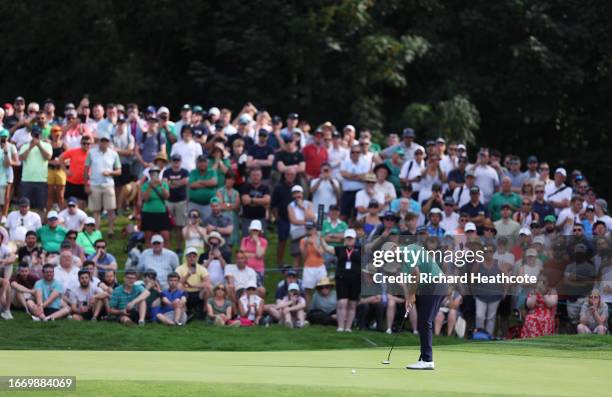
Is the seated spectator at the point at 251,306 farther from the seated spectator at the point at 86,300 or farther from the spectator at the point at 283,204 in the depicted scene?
the spectator at the point at 283,204

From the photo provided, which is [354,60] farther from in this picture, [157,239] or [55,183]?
[157,239]

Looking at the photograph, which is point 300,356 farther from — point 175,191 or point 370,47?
point 370,47

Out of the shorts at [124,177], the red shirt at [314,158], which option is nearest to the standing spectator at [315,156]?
the red shirt at [314,158]

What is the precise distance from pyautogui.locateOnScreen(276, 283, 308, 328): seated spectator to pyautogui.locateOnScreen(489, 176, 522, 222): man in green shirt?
14.2ft


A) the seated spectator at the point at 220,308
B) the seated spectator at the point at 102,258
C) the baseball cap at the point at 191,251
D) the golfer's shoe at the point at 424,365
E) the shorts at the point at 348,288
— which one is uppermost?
the baseball cap at the point at 191,251

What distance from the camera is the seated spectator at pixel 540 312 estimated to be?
22.4 m

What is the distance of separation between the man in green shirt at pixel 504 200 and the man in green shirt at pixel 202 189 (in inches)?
196

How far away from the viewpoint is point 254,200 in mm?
25578

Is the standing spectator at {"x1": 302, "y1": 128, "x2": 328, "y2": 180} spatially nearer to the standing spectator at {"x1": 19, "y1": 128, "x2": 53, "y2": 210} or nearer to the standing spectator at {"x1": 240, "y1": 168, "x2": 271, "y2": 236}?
the standing spectator at {"x1": 240, "y1": 168, "x2": 271, "y2": 236}

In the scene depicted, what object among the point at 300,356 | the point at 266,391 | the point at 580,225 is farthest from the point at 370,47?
the point at 266,391

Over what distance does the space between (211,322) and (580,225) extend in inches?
247

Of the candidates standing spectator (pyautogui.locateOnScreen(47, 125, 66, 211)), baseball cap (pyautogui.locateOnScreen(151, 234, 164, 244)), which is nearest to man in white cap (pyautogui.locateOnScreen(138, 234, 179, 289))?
baseball cap (pyautogui.locateOnScreen(151, 234, 164, 244))

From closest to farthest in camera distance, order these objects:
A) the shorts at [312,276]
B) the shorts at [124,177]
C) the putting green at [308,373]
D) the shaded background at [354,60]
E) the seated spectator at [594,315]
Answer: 1. the putting green at [308,373]
2. the seated spectator at [594,315]
3. the shorts at [312,276]
4. the shorts at [124,177]
5. the shaded background at [354,60]

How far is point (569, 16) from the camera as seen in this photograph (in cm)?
3588
